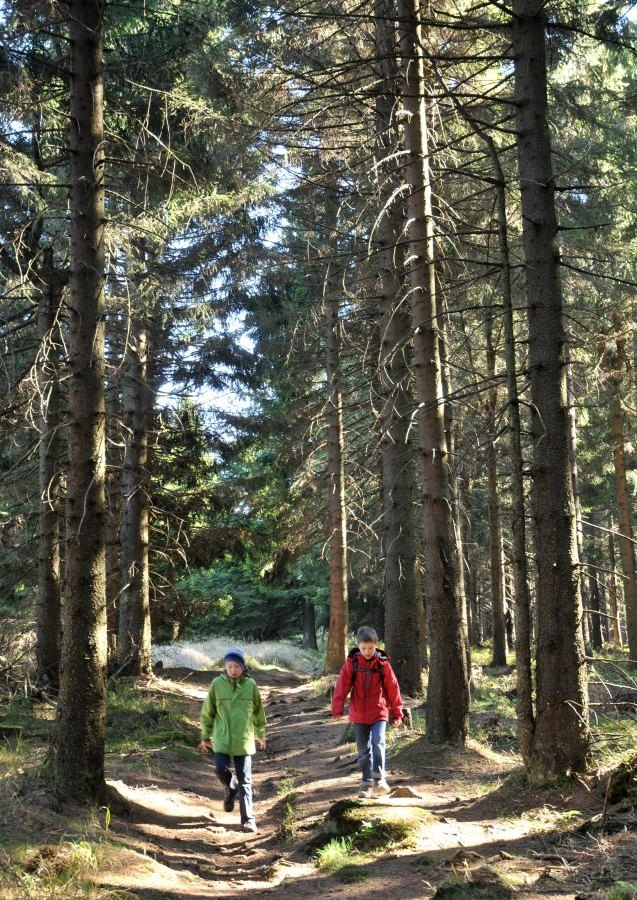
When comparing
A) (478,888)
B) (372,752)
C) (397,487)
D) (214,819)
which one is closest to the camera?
(478,888)

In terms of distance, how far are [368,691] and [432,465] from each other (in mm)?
2925

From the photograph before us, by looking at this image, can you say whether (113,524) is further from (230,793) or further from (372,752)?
(372,752)

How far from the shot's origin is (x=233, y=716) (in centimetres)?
830

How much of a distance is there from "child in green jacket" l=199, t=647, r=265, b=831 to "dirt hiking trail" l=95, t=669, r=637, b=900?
1.42ft

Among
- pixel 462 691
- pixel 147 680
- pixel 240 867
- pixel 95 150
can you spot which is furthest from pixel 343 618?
pixel 95 150

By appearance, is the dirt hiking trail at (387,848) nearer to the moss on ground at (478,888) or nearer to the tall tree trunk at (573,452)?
the moss on ground at (478,888)

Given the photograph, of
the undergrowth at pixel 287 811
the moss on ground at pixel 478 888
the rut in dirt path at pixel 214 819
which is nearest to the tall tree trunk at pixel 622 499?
the rut in dirt path at pixel 214 819

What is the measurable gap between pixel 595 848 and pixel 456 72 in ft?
33.6

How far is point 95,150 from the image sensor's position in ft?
25.9

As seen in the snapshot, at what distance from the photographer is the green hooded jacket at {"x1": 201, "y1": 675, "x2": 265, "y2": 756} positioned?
26.9ft

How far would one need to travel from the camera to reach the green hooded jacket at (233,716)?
821 centimetres

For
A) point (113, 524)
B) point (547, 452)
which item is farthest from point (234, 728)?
point (113, 524)

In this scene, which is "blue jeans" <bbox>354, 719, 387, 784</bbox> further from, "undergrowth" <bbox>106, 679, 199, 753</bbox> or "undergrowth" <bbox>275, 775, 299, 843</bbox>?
"undergrowth" <bbox>106, 679, 199, 753</bbox>

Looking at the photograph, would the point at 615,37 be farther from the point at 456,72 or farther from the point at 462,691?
the point at 462,691
